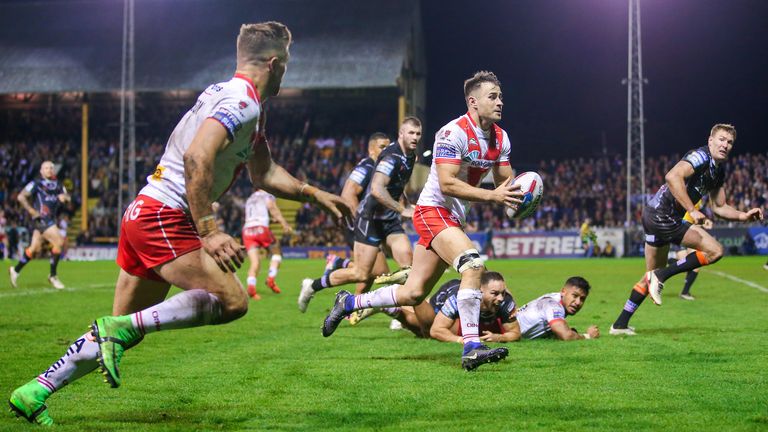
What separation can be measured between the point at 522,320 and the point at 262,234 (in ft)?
31.0

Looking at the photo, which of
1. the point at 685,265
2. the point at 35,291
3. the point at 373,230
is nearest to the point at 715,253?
the point at 685,265

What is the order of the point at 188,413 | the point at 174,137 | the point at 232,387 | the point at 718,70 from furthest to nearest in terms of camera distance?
the point at 718,70 → the point at 232,387 → the point at 188,413 → the point at 174,137

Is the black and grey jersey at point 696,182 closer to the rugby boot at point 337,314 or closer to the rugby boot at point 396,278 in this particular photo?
the rugby boot at point 396,278

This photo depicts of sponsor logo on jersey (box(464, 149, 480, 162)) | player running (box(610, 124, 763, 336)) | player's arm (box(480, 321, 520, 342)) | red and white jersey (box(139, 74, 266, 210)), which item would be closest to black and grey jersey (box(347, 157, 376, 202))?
player's arm (box(480, 321, 520, 342))

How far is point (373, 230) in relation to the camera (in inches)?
478

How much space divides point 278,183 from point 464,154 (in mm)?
2424

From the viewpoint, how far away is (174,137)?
5508mm

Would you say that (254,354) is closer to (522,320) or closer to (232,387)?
(232,387)

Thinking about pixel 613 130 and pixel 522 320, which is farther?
pixel 613 130

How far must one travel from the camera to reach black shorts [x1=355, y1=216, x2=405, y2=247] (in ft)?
39.7

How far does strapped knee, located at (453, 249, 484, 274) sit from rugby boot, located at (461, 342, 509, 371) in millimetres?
626

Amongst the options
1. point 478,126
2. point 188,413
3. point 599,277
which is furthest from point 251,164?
point 599,277

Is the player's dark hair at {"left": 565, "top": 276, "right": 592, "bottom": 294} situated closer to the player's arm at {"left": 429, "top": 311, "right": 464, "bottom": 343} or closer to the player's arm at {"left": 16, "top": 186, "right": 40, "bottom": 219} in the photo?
the player's arm at {"left": 429, "top": 311, "right": 464, "bottom": 343}

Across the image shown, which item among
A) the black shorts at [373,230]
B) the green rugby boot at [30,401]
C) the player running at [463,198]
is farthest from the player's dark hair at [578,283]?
the green rugby boot at [30,401]
